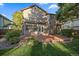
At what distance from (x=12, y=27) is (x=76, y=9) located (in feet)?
2.53

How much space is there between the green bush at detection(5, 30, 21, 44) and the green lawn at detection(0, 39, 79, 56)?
0.09m

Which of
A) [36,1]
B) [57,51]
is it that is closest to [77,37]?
[57,51]

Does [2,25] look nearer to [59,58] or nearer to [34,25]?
[34,25]

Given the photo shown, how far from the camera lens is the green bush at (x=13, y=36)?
8.45 feet

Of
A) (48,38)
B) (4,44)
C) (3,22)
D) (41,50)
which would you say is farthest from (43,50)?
(3,22)

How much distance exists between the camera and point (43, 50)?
2.60m

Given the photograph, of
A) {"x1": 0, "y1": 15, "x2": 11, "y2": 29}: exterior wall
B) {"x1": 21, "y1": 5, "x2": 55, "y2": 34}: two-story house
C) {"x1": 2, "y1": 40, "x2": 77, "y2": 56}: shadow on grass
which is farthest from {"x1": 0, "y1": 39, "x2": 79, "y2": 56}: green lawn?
{"x1": 0, "y1": 15, "x2": 11, "y2": 29}: exterior wall

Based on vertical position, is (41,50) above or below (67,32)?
below

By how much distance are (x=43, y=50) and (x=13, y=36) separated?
0.38 m

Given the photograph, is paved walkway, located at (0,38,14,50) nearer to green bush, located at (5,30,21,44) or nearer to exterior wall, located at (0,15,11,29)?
green bush, located at (5,30,21,44)

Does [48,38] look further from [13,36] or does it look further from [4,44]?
[4,44]

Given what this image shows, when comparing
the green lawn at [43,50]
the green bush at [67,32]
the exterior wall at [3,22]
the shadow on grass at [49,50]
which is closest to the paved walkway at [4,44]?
the green lawn at [43,50]

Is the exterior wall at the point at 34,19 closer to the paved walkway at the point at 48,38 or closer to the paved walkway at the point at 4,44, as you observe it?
the paved walkway at the point at 48,38

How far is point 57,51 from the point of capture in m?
2.60
